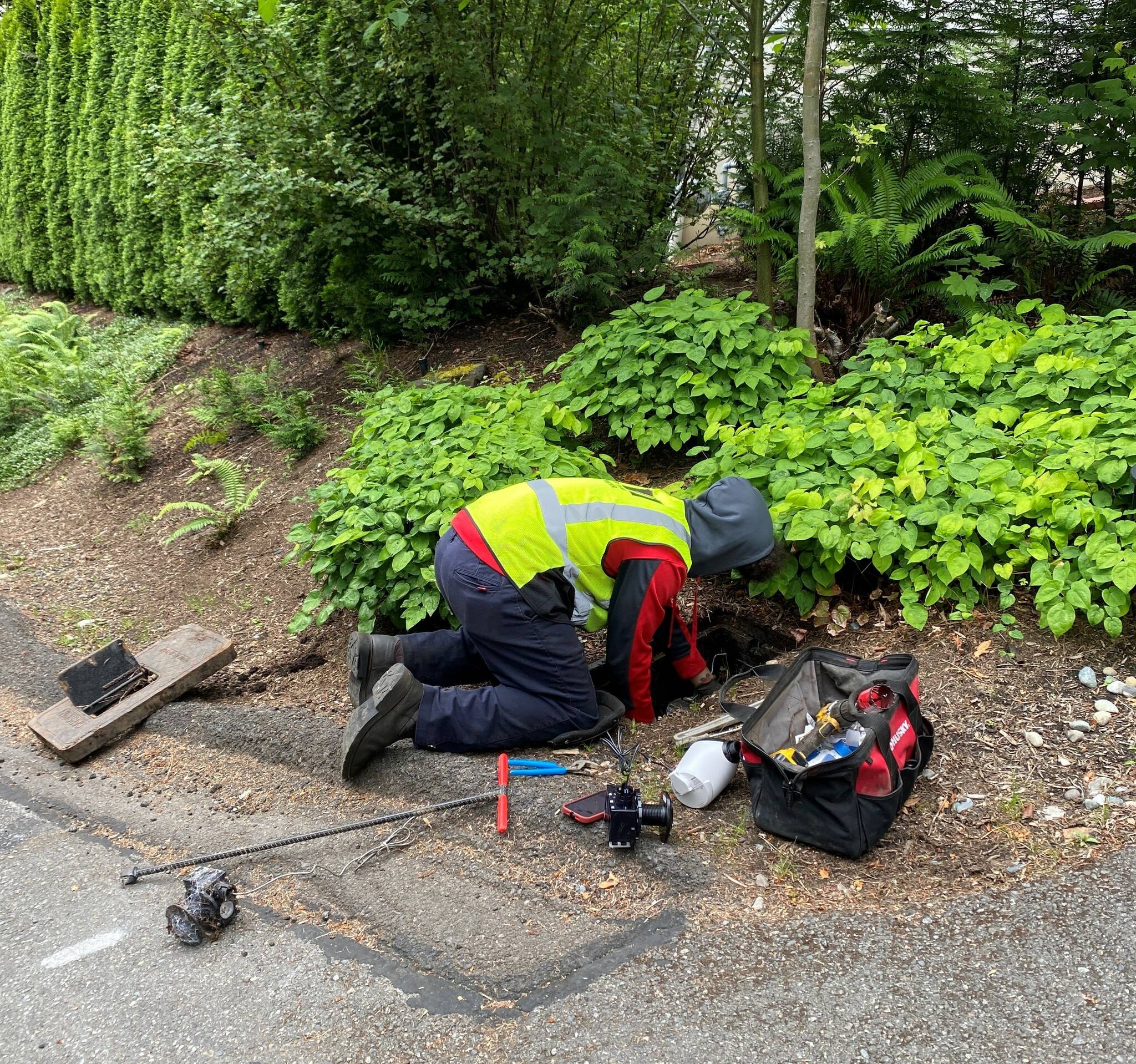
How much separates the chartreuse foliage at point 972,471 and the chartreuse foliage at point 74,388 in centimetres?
660

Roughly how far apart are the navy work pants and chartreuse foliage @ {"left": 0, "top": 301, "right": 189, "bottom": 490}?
240 inches

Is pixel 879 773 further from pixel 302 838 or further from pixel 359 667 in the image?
pixel 359 667

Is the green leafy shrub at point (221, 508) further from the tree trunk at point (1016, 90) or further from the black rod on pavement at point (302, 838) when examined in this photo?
the tree trunk at point (1016, 90)

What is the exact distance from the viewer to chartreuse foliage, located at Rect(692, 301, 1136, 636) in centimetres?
366

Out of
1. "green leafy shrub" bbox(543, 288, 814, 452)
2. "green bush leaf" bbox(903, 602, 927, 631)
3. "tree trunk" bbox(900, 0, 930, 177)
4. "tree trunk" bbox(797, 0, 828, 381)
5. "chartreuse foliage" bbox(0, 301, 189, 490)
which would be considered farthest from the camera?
"chartreuse foliage" bbox(0, 301, 189, 490)

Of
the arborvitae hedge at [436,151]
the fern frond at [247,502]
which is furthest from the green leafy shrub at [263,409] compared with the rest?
the arborvitae hedge at [436,151]

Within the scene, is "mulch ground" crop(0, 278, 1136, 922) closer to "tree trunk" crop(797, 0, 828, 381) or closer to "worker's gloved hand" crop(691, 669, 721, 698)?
"worker's gloved hand" crop(691, 669, 721, 698)

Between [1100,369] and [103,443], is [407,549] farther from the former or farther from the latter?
[103,443]

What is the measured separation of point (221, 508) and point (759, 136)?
5106 millimetres

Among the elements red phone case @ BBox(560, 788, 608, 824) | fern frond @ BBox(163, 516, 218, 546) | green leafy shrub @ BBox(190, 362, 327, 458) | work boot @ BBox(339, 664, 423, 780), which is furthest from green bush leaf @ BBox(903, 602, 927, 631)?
green leafy shrub @ BBox(190, 362, 327, 458)

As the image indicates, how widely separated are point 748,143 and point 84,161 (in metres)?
11.6

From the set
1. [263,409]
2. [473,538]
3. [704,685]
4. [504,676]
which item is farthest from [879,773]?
[263,409]

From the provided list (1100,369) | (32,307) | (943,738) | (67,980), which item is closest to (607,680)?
(943,738)

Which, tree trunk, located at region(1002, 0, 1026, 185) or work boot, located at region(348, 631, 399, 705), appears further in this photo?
tree trunk, located at region(1002, 0, 1026, 185)
